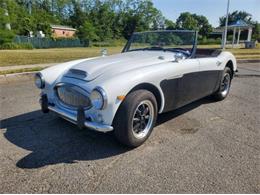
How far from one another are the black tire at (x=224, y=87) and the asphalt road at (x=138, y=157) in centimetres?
73

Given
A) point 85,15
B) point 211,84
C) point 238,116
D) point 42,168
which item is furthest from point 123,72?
point 85,15

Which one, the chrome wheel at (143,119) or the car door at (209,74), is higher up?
the car door at (209,74)

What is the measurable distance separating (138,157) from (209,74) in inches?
87.8

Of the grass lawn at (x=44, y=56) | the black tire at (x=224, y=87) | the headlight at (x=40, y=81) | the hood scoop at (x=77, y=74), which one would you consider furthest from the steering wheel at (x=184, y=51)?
the grass lawn at (x=44, y=56)

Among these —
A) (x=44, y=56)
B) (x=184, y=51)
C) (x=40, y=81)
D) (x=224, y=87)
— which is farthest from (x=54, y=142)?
(x=44, y=56)

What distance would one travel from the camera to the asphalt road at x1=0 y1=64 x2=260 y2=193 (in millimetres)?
2262

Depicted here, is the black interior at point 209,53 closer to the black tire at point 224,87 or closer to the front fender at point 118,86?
the black tire at point 224,87

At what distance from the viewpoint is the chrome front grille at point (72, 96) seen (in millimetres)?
2829

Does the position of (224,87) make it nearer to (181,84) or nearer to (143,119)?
(181,84)

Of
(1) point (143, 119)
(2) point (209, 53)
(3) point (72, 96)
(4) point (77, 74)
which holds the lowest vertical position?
(1) point (143, 119)

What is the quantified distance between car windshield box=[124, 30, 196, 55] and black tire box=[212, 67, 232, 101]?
1200mm

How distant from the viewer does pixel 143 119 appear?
306cm

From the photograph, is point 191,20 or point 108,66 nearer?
point 108,66

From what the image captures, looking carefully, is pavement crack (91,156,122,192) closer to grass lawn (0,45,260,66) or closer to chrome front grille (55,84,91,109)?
chrome front grille (55,84,91,109)
